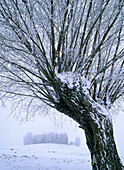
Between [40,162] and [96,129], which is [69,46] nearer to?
[96,129]

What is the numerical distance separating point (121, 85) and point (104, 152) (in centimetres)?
236

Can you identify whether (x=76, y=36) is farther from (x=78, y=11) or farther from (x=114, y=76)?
(x=114, y=76)

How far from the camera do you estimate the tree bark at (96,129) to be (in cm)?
266

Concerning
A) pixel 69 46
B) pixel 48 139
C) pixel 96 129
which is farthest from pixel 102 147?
pixel 48 139

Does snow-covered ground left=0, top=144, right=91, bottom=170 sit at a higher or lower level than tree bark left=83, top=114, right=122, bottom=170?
lower

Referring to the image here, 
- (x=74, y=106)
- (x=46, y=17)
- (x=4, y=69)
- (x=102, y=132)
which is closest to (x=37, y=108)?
(x=4, y=69)

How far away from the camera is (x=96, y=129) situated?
281cm

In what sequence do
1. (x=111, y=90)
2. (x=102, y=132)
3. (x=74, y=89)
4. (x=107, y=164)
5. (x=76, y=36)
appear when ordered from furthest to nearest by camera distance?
(x=111, y=90) → (x=76, y=36) → (x=74, y=89) → (x=102, y=132) → (x=107, y=164)

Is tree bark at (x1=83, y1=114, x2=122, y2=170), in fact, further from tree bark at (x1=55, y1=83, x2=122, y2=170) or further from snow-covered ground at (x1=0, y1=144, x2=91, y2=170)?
A: snow-covered ground at (x1=0, y1=144, x2=91, y2=170)

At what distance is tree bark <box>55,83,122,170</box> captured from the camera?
2.66m

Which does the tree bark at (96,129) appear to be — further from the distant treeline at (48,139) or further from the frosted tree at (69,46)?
the distant treeline at (48,139)

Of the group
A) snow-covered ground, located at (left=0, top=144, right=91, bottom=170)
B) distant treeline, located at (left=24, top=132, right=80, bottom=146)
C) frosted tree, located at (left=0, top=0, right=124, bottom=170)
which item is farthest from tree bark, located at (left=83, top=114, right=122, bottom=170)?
distant treeline, located at (left=24, top=132, right=80, bottom=146)

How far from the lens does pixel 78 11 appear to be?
10.9 feet

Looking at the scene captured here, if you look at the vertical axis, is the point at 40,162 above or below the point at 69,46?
below
